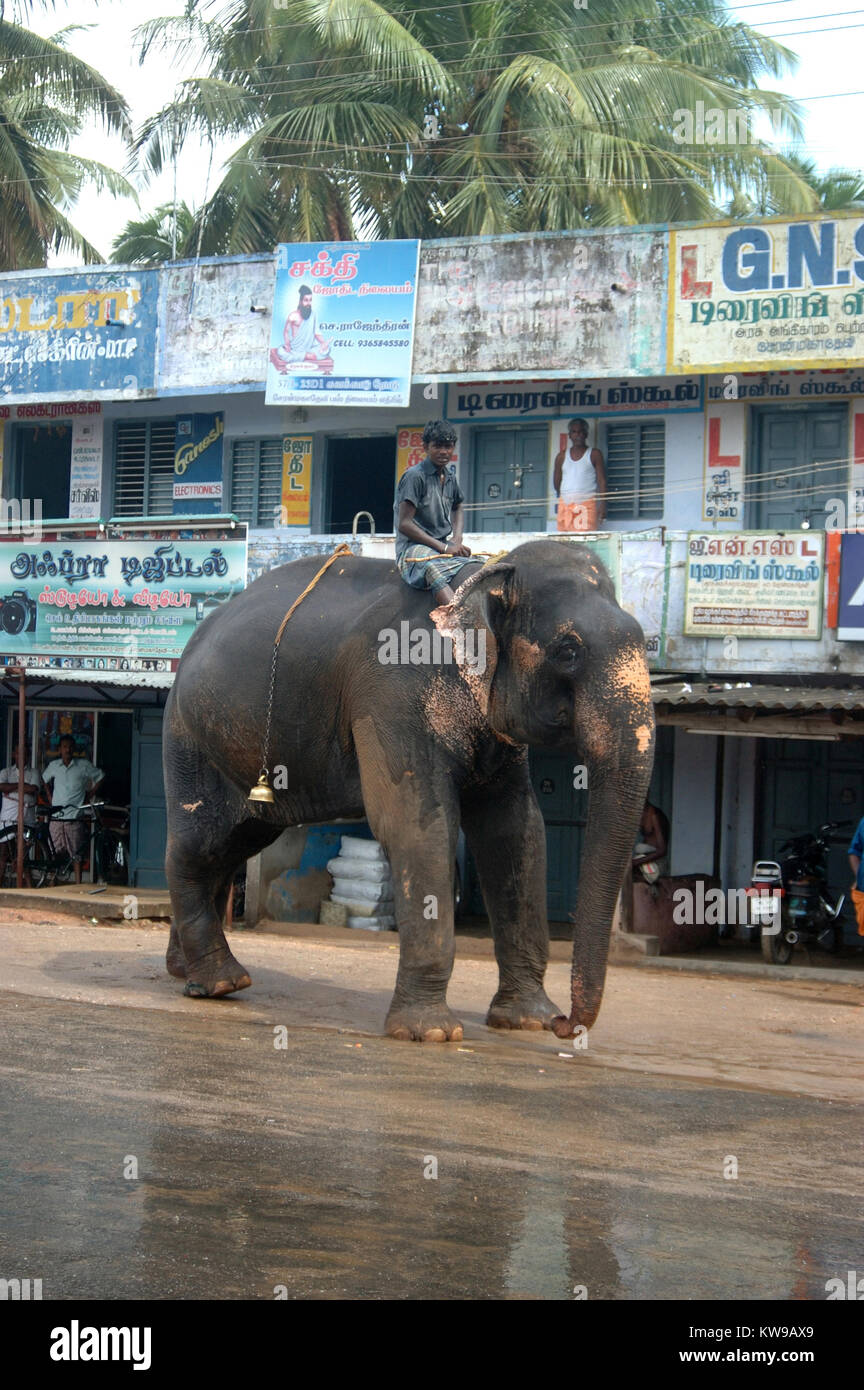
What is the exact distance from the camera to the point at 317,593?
9.20 metres

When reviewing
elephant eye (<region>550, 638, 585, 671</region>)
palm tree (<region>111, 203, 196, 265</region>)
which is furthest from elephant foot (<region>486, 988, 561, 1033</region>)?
palm tree (<region>111, 203, 196, 265</region>)

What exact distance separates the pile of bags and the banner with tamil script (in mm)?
3009

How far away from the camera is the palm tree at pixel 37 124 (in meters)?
26.1

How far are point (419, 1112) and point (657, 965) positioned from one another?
7.75 m

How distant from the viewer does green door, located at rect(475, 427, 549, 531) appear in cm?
1741

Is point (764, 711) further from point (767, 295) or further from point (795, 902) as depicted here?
point (767, 295)

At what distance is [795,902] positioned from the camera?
47.2ft

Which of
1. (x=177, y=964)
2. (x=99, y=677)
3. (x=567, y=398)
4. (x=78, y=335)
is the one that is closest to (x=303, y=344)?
(x=567, y=398)

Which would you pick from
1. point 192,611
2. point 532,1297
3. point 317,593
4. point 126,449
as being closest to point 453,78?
point 126,449

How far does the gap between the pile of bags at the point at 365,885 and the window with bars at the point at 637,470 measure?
4.52 m

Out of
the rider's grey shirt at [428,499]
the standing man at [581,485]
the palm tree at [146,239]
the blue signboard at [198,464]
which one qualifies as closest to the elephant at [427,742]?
the rider's grey shirt at [428,499]

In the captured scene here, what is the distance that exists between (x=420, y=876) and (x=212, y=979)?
7.25ft
